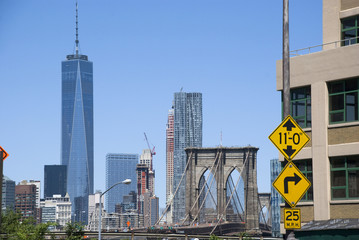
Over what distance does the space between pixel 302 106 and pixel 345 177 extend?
4.16 m

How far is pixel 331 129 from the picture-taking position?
31203 millimetres

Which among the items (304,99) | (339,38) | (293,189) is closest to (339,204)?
(304,99)

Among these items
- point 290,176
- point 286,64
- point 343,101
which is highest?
point 343,101

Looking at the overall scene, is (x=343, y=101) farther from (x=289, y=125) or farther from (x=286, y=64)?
(x=289, y=125)

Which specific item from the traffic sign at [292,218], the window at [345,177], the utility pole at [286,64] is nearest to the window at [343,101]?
the window at [345,177]

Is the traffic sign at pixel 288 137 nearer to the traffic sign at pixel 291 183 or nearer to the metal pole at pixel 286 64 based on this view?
the metal pole at pixel 286 64

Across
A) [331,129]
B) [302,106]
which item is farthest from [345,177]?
[302,106]

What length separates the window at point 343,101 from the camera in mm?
30344

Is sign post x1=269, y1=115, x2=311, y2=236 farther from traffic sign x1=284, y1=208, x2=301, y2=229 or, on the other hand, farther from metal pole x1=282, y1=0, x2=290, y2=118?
metal pole x1=282, y1=0, x2=290, y2=118

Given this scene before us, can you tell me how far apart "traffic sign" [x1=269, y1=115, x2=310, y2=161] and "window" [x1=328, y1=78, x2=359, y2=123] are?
12590mm

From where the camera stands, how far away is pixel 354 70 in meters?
30.2

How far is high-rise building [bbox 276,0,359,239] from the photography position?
3009cm

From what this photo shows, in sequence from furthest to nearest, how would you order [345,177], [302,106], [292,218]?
1. [302,106]
2. [345,177]
3. [292,218]

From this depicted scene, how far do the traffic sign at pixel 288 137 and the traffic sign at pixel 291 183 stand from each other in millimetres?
481
